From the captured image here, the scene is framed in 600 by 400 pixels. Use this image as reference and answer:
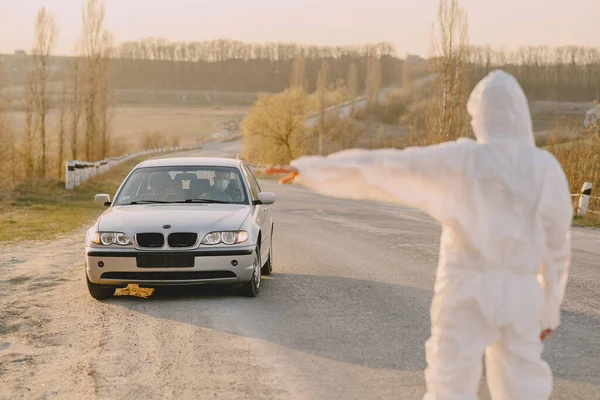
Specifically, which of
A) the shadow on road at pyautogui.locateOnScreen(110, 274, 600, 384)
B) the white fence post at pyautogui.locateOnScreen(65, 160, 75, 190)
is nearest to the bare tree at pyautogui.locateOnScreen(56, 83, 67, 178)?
the white fence post at pyautogui.locateOnScreen(65, 160, 75, 190)

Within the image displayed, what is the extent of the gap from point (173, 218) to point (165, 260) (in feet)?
1.77

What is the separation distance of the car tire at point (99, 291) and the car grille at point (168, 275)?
25 centimetres

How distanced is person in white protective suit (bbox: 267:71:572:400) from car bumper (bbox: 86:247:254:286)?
533cm

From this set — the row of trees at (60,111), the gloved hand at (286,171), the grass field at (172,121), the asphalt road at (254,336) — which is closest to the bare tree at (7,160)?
the row of trees at (60,111)

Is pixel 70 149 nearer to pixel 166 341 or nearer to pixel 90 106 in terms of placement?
pixel 90 106

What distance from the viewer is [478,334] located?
12.6 feet

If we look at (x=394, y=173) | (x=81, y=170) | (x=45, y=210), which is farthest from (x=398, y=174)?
(x=81, y=170)

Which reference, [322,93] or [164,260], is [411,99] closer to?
[322,93]

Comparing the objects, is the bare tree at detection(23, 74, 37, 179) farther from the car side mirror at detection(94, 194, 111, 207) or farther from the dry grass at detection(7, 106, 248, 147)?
the dry grass at detection(7, 106, 248, 147)

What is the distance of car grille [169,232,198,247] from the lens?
30.3 ft

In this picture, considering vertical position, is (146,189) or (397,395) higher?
(146,189)

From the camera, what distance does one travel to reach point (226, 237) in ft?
30.7

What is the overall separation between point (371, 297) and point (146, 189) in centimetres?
323

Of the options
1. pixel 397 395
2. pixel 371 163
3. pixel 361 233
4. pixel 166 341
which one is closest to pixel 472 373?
pixel 371 163
